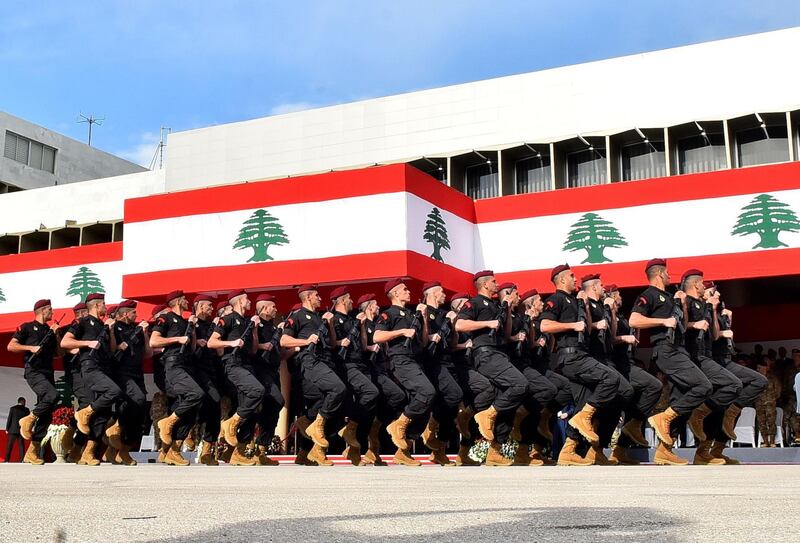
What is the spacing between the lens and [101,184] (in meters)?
25.9

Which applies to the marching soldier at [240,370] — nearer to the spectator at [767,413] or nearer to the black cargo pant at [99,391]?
the black cargo pant at [99,391]

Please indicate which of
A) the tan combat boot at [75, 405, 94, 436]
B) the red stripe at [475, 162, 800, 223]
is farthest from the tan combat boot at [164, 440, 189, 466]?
the red stripe at [475, 162, 800, 223]

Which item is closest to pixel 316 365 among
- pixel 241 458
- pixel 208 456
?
pixel 241 458

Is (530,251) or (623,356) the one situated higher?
(530,251)

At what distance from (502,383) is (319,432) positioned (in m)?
2.00

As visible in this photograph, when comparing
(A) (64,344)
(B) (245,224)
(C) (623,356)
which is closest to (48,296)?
(B) (245,224)

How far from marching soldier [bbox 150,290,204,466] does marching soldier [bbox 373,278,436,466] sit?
209 centimetres

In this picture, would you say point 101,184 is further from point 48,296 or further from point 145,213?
point 145,213

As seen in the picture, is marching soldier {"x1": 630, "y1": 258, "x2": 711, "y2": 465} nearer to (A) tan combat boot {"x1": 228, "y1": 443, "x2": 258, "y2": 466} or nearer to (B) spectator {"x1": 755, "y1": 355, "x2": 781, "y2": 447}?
(A) tan combat boot {"x1": 228, "y1": 443, "x2": 258, "y2": 466}

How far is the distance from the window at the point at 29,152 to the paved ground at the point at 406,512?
31.1 meters

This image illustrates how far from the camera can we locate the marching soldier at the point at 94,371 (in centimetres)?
1066

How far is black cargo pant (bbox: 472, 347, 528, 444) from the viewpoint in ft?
31.3

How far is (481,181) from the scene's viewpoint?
Result: 797 inches

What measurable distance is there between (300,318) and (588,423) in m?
3.38
